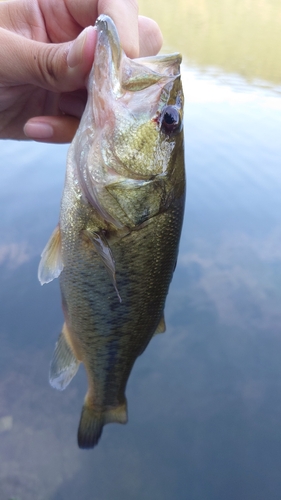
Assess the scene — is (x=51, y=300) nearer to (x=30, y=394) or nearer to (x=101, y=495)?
(x=30, y=394)

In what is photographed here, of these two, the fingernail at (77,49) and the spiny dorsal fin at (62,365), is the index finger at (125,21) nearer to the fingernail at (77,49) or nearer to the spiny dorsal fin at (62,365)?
the fingernail at (77,49)

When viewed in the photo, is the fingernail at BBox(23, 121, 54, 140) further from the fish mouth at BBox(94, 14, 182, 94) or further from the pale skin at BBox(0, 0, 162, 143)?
the fish mouth at BBox(94, 14, 182, 94)

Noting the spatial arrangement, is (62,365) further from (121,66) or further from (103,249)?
(121,66)

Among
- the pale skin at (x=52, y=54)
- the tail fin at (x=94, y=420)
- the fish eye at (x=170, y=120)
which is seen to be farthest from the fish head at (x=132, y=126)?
the tail fin at (x=94, y=420)

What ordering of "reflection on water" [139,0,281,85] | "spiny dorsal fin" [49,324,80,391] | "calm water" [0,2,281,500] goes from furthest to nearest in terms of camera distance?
"reflection on water" [139,0,281,85] → "calm water" [0,2,281,500] → "spiny dorsal fin" [49,324,80,391]

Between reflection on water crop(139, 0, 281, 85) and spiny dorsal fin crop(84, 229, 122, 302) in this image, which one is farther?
reflection on water crop(139, 0, 281, 85)

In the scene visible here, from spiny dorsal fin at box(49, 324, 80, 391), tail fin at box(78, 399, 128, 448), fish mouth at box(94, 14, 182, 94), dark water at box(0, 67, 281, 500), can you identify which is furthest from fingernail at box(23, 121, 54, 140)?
dark water at box(0, 67, 281, 500)
